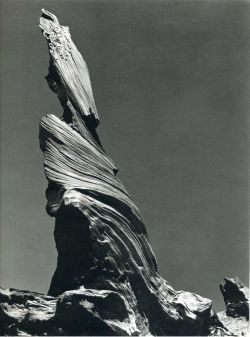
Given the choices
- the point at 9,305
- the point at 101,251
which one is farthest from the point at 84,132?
A: the point at 9,305

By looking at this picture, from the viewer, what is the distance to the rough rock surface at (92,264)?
14.6m

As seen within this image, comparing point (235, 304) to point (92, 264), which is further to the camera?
point (235, 304)

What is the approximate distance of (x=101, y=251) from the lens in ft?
51.0

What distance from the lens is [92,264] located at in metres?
15.6

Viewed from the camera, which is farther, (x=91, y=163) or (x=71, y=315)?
(x=91, y=163)

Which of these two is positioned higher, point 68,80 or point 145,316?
point 68,80

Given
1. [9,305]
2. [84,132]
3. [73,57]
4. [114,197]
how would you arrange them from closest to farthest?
[9,305]
[114,197]
[84,132]
[73,57]

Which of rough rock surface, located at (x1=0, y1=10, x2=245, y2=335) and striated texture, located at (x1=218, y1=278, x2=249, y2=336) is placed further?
striated texture, located at (x1=218, y1=278, x2=249, y2=336)

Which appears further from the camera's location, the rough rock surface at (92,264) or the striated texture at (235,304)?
the striated texture at (235,304)

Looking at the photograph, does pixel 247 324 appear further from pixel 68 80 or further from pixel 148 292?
pixel 68 80

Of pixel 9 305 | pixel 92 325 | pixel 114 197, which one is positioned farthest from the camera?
pixel 114 197

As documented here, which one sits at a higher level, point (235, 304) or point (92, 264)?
point (235, 304)

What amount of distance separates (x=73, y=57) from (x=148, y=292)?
7341 mm

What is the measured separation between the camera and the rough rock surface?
14.6 metres
